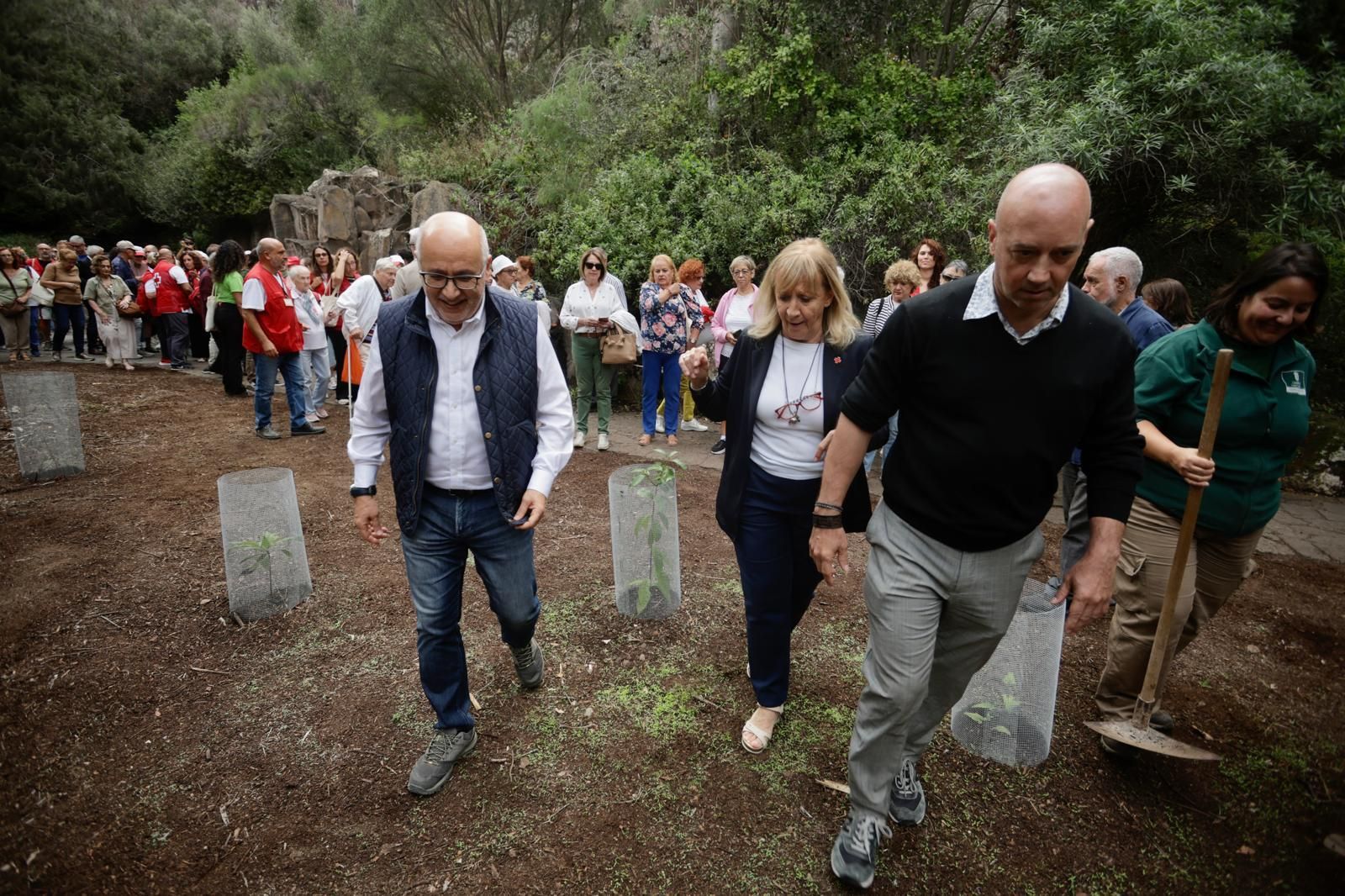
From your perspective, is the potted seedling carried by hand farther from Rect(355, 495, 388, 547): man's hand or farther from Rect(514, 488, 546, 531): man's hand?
Rect(355, 495, 388, 547): man's hand

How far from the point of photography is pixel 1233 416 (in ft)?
8.66

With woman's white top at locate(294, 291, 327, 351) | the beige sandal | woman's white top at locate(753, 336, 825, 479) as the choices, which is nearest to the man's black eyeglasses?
woman's white top at locate(753, 336, 825, 479)

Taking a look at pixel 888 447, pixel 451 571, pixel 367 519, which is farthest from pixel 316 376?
pixel 451 571

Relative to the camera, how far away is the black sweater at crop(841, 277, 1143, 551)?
79.8 inches

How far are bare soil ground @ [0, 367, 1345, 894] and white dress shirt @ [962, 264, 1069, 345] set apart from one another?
185cm

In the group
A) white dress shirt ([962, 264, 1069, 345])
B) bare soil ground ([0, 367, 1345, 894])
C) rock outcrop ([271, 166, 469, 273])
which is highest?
rock outcrop ([271, 166, 469, 273])

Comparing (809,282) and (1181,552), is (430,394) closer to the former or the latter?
(809,282)

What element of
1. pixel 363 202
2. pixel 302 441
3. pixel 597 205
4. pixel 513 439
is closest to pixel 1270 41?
pixel 597 205

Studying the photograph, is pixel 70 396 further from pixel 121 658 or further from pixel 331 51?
pixel 331 51

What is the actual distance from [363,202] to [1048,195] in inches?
564

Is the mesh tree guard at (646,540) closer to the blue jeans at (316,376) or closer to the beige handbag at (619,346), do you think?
the beige handbag at (619,346)

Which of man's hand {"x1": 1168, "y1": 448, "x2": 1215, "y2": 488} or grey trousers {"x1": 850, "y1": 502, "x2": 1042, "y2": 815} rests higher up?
man's hand {"x1": 1168, "y1": 448, "x2": 1215, "y2": 488}

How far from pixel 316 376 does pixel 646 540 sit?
6486mm

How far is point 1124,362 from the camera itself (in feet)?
6.85
